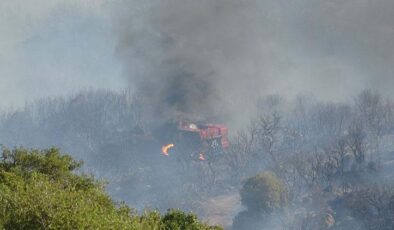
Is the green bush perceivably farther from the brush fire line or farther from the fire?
the fire

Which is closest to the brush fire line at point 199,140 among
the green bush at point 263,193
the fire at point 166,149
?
the fire at point 166,149

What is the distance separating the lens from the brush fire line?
12962cm

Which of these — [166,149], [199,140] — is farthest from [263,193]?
[166,149]

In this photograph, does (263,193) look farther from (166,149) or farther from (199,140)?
(166,149)

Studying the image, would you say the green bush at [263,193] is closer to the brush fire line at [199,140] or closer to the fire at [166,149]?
the brush fire line at [199,140]

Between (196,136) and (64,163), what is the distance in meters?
95.4

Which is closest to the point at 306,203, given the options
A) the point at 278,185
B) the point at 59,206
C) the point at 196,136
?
the point at 278,185

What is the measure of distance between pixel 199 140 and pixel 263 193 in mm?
44033

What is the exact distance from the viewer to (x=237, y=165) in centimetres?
12019

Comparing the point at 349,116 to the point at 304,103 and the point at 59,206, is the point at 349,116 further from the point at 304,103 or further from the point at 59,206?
the point at 59,206

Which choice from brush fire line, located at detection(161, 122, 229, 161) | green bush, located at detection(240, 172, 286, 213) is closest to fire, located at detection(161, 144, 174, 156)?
brush fire line, located at detection(161, 122, 229, 161)

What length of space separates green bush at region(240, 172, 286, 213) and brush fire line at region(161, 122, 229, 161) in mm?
37851

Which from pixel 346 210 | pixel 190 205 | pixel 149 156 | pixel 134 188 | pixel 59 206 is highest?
pixel 149 156

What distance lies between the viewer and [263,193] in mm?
87875
